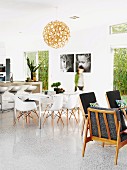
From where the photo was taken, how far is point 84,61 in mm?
9945

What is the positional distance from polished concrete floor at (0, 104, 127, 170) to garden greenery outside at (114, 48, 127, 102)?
9.44 feet

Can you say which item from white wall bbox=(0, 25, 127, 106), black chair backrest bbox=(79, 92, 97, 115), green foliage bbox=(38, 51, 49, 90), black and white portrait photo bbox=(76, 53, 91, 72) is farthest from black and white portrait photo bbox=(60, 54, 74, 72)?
black chair backrest bbox=(79, 92, 97, 115)

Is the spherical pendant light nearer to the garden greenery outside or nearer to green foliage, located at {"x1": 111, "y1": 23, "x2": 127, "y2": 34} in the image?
green foliage, located at {"x1": 111, "y1": 23, "x2": 127, "y2": 34}

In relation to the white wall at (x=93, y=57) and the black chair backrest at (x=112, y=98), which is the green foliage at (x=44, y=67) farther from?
the black chair backrest at (x=112, y=98)

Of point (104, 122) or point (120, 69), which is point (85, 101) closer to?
point (104, 122)

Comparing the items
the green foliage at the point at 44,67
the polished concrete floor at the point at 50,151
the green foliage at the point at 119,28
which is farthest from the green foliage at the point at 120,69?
the green foliage at the point at 44,67

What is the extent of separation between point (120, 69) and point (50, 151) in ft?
15.9

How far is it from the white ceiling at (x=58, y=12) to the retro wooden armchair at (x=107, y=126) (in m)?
2.55

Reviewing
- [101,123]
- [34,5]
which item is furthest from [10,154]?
[34,5]

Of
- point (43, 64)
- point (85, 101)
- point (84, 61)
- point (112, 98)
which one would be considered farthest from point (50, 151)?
point (43, 64)

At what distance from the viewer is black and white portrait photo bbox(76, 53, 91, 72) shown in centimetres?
973

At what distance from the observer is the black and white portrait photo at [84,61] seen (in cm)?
973

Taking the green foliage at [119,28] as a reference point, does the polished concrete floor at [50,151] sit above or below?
below

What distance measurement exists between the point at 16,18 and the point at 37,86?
10.0 feet
